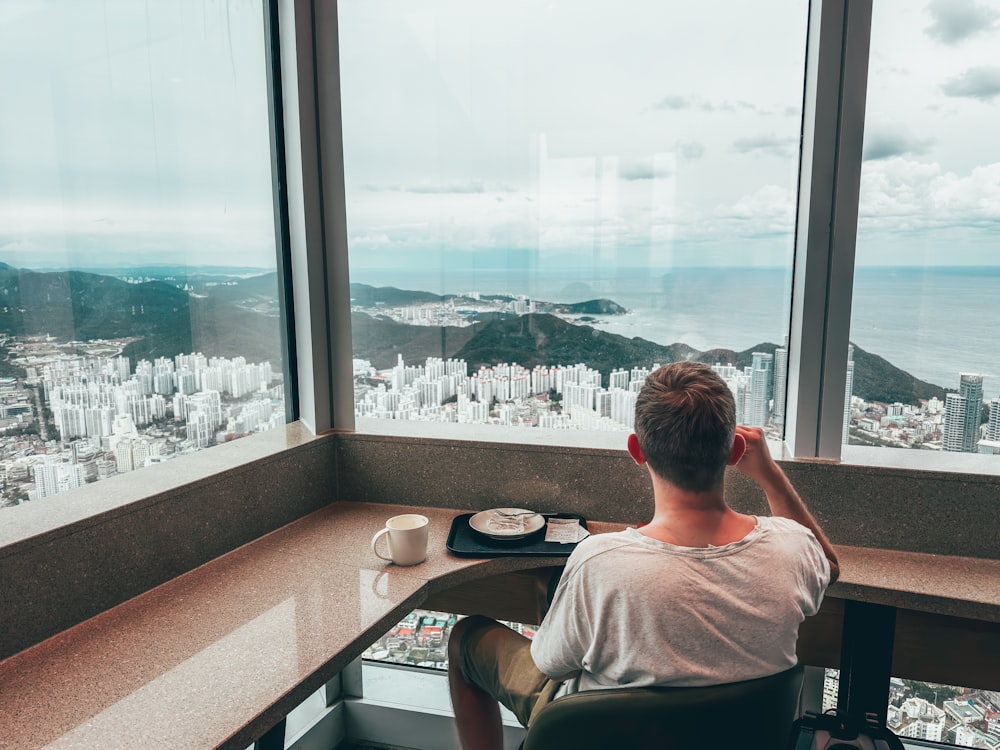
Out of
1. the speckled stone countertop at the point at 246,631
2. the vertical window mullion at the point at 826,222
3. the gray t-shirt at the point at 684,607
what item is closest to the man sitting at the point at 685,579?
the gray t-shirt at the point at 684,607

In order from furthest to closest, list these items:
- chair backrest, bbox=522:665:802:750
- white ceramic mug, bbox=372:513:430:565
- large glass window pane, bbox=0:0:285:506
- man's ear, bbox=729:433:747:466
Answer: white ceramic mug, bbox=372:513:430:565
large glass window pane, bbox=0:0:285:506
man's ear, bbox=729:433:747:466
chair backrest, bbox=522:665:802:750

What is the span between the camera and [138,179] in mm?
1592

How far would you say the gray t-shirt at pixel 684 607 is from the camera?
1.01 metres

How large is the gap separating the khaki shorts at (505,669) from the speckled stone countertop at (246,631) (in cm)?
14

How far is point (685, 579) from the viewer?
1.03 meters

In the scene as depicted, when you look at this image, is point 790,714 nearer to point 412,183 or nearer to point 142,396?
point 142,396

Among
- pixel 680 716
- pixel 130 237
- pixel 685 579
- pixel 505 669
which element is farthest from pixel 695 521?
pixel 130 237

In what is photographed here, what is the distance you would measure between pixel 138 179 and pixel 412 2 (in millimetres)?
969

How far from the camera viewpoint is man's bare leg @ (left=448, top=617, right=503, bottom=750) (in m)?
1.66

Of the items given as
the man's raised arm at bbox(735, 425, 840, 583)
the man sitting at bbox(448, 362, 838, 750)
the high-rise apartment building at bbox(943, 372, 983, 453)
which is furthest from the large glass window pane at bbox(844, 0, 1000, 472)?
the man sitting at bbox(448, 362, 838, 750)

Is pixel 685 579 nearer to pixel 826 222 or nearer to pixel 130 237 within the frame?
pixel 826 222

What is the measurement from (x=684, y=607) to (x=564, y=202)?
4.21ft

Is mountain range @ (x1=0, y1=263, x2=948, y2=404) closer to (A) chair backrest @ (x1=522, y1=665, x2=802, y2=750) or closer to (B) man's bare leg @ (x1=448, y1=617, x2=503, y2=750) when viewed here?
(B) man's bare leg @ (x1=448, y1=617, x2=503, y2=750)

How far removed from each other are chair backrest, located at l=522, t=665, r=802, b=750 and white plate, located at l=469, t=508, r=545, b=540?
2.39 ft
